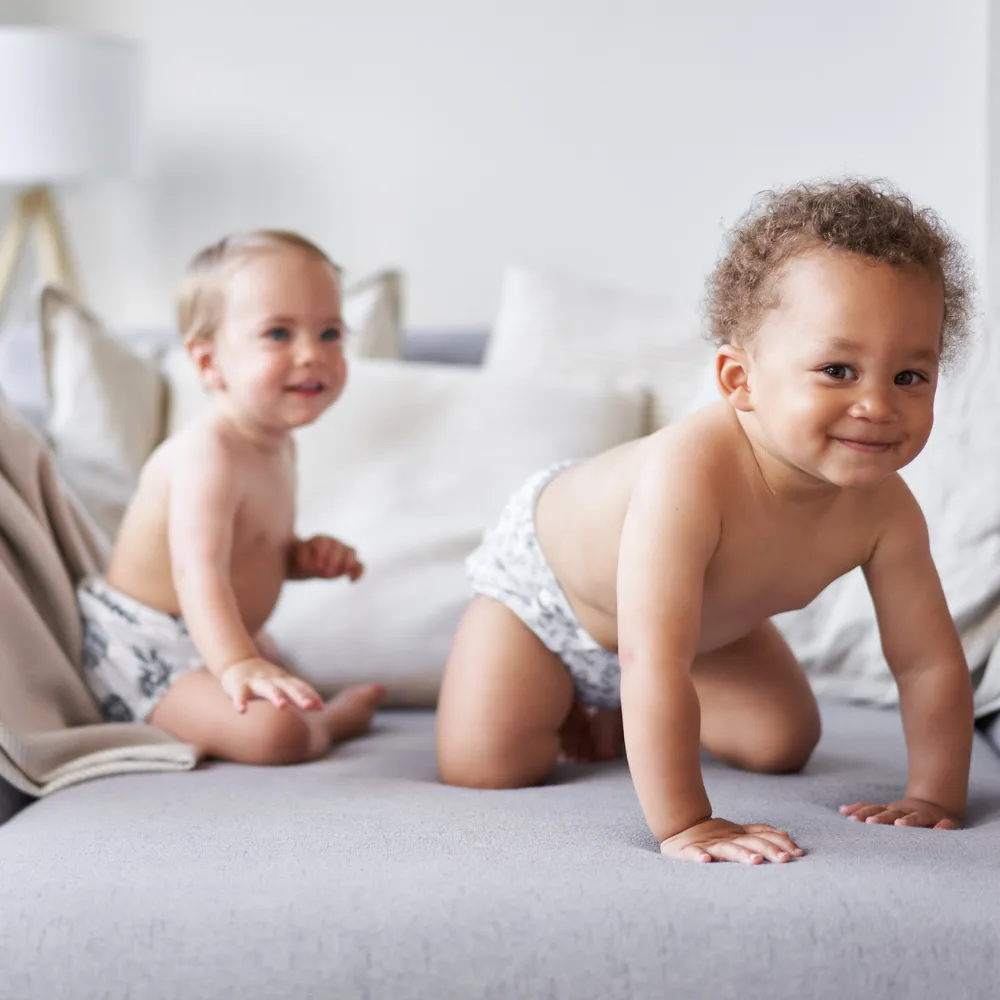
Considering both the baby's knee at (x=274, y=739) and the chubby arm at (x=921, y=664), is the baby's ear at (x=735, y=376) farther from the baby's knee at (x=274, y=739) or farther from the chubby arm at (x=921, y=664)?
the baby's knee at (x=274, y=739)

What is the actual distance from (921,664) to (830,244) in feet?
1.30

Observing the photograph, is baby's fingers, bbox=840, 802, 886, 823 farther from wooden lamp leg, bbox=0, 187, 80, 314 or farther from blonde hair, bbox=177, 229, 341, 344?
wooden lamp leg, bbox=0, 187, 80, 314

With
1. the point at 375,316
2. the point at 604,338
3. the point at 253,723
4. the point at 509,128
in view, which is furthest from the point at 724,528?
the point at 509,128

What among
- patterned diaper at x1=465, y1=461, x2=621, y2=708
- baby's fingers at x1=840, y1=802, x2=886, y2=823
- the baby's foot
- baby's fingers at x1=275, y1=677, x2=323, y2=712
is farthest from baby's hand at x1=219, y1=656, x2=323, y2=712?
baby's fingers at x1=840, y1=802, x2=886, y2=823

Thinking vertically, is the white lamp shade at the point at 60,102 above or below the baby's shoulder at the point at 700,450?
above

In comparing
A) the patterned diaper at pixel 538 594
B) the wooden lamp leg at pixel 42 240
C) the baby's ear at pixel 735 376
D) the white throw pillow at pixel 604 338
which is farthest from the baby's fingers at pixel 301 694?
the wooden lamp leg at pixel 42 240

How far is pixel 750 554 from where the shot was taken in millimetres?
1152

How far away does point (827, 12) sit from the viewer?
257 centimetres

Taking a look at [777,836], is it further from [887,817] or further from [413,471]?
[413,471]

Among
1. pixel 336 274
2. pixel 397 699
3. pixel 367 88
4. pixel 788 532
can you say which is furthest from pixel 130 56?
pixel 788 532

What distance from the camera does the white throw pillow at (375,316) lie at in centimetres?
203

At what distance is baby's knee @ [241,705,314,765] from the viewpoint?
1.33 m

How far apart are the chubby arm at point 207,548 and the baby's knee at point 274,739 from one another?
0.21 feet

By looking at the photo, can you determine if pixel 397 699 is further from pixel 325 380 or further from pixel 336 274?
pixel 336 274
